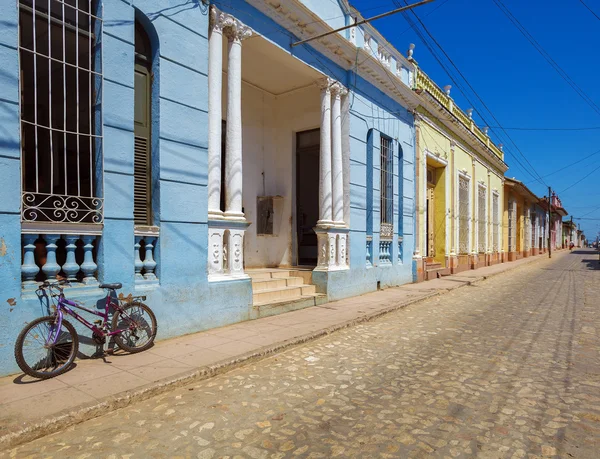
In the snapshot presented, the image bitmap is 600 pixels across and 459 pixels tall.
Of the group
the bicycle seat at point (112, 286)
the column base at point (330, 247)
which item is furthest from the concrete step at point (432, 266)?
the bicycle seat at point (112, 286)

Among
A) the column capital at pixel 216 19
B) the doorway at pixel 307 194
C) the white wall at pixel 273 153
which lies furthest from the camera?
the doorway at pixel 307 194

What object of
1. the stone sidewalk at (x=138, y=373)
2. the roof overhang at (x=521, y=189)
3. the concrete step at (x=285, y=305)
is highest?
the roof overhang at (x=521, y=189)

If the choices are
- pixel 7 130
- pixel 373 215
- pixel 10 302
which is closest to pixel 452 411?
pixel 10 302

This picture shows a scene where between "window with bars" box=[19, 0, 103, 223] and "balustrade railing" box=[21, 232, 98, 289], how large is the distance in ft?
0.72

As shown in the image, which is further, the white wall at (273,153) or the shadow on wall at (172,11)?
the white wall at (273,153)

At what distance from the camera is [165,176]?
5.85 metres

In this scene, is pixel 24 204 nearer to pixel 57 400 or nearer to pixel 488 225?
pixel 57 400

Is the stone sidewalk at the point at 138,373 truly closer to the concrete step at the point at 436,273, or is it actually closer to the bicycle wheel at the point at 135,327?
the bicycle wheel at the point at 135,327

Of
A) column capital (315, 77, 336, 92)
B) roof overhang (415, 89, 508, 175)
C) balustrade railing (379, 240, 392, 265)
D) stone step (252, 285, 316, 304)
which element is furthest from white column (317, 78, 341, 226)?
roof overhang (415, 89, 508, 175)

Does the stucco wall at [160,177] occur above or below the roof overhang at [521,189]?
below

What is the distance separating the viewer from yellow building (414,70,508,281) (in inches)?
542

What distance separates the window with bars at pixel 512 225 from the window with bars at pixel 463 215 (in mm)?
10650

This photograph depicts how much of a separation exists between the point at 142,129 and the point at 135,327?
260 centimetres

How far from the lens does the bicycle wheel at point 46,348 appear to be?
159 inches
